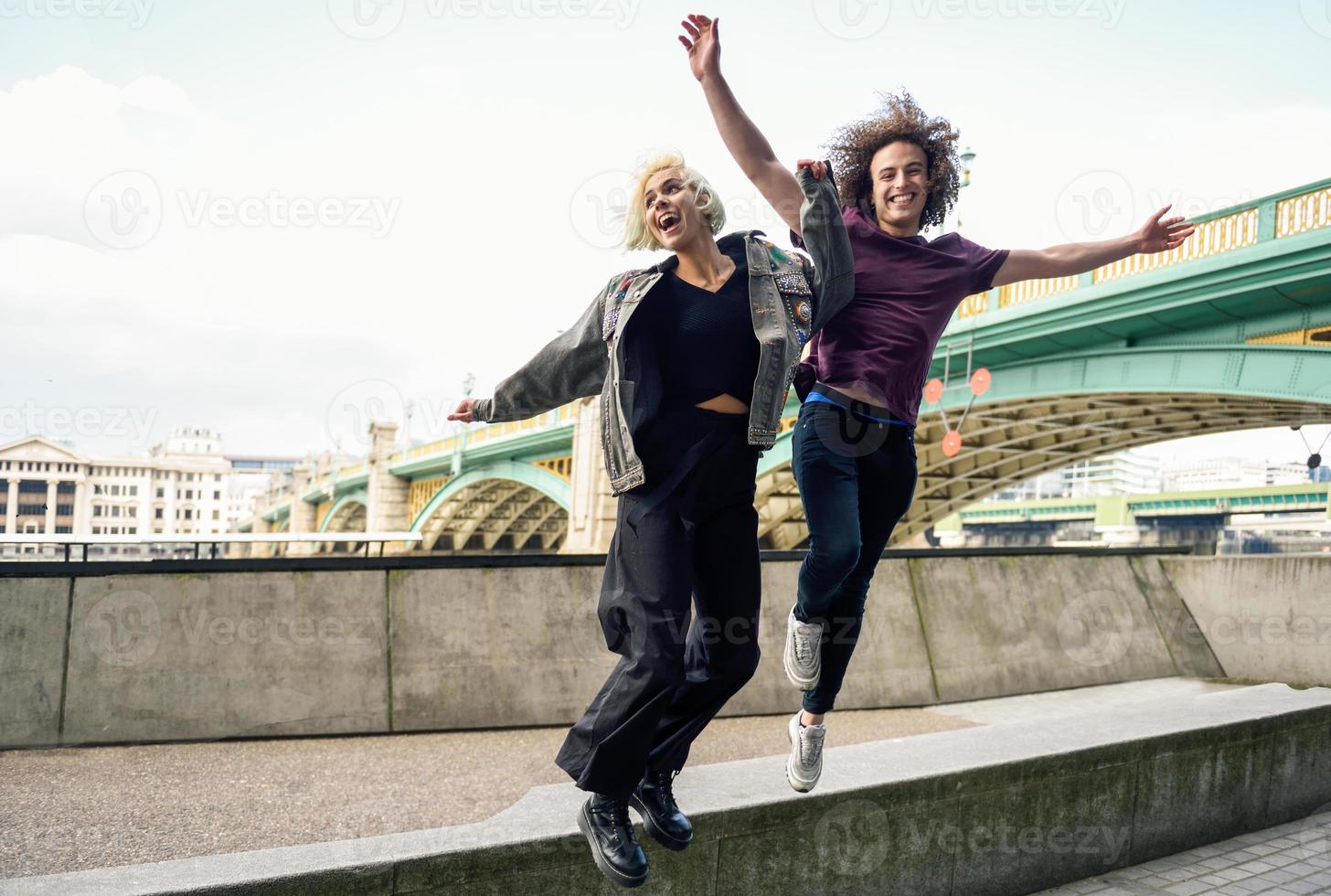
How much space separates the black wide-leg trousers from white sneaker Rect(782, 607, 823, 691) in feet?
0.94

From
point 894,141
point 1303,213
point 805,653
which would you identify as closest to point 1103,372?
point 1303,213

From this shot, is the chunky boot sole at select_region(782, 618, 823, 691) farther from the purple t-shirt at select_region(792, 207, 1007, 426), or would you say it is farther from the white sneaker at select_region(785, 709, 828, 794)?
the purple t-shirt at select_region(792, 207, 1007, 426)

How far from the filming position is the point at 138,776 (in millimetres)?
Result: 5270

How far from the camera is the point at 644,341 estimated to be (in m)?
2.94

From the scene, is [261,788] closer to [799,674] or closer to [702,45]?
[799,674]

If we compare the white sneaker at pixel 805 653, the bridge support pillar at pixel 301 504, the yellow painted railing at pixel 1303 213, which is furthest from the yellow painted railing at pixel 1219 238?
the bridge support pillar at pixel 301 504

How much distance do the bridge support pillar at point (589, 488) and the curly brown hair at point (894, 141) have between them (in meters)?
24.9

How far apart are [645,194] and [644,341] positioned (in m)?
0.48

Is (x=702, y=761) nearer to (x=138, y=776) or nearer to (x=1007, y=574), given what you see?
(x=138, y=776)

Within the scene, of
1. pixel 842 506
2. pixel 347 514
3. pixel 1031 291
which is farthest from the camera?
pixel 347 514

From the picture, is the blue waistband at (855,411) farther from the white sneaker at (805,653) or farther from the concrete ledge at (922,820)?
the concrete ledge at (922,820)

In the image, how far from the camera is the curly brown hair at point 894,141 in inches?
139

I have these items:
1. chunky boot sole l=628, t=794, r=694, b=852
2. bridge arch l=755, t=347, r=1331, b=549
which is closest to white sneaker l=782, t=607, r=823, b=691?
chunky boot sole l=628, t=794, r=694, b=852

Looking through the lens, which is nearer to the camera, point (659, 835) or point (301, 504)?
point (659, 835)
